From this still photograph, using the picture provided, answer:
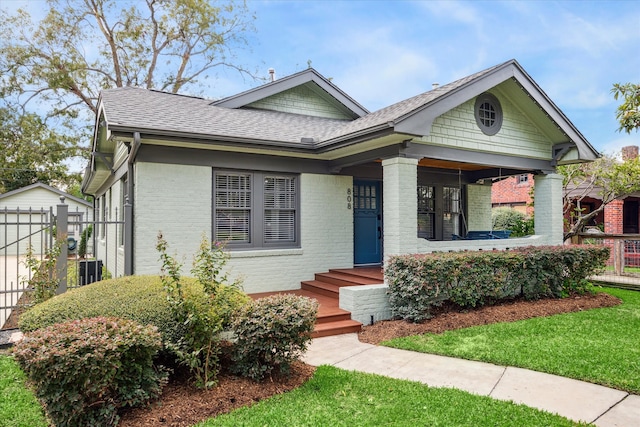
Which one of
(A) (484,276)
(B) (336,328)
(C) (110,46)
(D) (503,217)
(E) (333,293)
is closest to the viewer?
(B) (336,328)

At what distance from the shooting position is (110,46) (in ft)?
75.6

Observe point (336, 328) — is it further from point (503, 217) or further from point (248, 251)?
point (503, 217)

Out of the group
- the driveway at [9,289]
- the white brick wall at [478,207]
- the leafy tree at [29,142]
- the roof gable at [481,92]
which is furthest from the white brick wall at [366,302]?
the leafy tree at [29,142]

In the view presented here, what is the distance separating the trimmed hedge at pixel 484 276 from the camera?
7027 mm

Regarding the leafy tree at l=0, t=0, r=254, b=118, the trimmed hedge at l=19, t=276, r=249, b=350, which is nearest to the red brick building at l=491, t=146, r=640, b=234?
the trimmed hedge at l=19, t=276, r=249, b=350

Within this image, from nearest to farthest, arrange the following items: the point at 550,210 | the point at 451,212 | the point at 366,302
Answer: the point at 366,302, the point at 550,210, the point at 451,212

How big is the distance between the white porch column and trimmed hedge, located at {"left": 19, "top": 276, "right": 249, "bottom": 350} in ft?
27.4

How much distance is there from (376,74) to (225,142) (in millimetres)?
14593

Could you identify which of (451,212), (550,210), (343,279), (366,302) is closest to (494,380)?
(366,302)

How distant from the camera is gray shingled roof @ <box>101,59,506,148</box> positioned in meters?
7.23

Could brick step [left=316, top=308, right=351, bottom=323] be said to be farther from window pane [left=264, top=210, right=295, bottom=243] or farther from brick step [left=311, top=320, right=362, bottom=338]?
window pane [left=264, top=210, right=295, bottom=243]

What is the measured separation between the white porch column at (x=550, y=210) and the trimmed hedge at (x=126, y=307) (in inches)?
328

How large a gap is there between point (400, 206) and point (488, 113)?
3372 mm

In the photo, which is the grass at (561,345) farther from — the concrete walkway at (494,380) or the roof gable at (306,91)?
the roof gable at (306,91)
